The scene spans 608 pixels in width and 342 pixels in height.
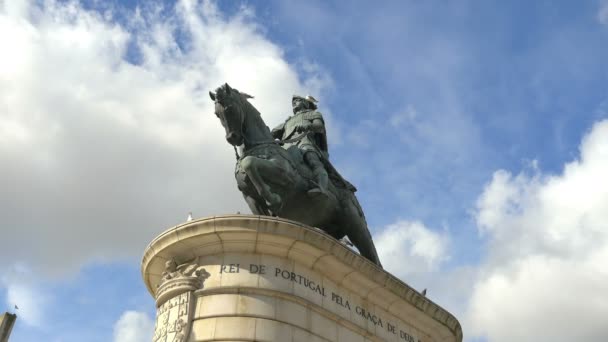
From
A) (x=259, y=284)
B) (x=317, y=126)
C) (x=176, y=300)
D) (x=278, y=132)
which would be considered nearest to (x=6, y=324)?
(x=278, y=132)

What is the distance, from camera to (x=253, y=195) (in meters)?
15.4

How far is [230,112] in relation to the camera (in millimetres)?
15453

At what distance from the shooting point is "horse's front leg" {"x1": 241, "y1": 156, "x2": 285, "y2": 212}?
14.8 m

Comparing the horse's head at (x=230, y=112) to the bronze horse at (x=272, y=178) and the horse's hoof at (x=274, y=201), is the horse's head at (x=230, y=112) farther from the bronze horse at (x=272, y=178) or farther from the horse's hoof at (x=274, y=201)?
the horse's hoof at (x=274, y=201)

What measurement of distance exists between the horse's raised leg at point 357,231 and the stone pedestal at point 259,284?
2.33 metres

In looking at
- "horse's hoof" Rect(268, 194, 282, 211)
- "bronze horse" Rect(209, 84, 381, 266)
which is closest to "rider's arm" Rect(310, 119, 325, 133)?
"bronze horse" Rect(209, 84, 381, 266)

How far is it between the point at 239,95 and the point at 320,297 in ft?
17.1

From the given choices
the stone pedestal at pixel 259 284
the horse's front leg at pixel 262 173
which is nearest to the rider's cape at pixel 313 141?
the horse's front leg at pixel 262 173

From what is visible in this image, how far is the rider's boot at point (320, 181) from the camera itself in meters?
15.9

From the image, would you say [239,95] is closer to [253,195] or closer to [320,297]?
[253,195]

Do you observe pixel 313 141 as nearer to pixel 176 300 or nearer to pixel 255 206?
pixel 255 206

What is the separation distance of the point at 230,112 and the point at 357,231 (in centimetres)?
443

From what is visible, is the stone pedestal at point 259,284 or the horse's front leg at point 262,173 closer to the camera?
the stone pedestal at point 259,284

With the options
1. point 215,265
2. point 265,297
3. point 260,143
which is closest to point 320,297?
point 265,297
